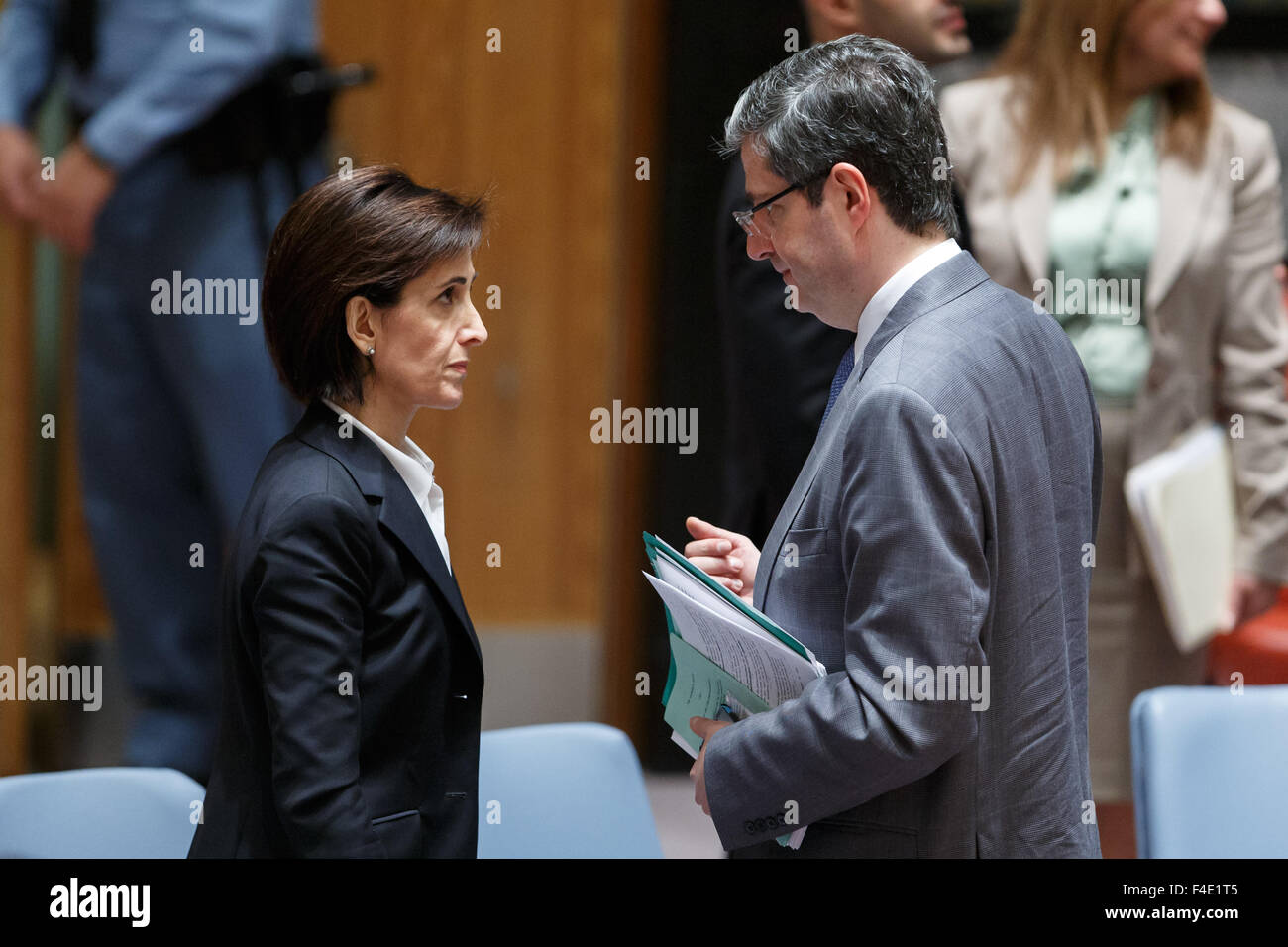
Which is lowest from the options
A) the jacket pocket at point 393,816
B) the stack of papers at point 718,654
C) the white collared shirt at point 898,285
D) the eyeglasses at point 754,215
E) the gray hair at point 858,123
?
the jacket pocket at point 393,816

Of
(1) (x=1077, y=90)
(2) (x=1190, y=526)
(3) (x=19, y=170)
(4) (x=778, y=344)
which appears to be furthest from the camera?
(3) (x=19, y=170)

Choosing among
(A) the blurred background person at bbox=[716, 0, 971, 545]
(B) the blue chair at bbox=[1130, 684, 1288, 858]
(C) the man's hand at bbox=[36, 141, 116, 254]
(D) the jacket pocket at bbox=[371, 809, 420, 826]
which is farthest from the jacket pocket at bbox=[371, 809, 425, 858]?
(C) the man's hand at bbox=[36, 141, 116, 254]

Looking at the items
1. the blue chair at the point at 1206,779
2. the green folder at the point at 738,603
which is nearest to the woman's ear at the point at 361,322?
the green folder at the point at 738,603

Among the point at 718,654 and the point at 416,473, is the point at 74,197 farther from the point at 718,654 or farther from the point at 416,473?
the point at 718,654

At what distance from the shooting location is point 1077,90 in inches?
106

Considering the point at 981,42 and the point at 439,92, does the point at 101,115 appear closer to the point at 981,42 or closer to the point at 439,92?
the point at 439,92

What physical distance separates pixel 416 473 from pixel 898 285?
54cm

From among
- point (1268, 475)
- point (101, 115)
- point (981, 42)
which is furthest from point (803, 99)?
point (981, 42)

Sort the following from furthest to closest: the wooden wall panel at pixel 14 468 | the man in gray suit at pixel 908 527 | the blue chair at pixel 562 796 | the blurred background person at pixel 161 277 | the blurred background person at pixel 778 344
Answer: the wooden wall panel at pixel 14 468
the blurred background person at pixel 161 277
the blurred background person at pixel 778 344
the blue chair at pixel 562 796
the man in gray suit at pixel 908 527

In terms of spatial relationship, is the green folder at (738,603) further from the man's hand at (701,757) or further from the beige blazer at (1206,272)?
the beige blazer at (1206,272)

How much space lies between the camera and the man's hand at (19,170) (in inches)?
128

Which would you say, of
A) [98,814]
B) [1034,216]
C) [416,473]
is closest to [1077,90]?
[1034,216]

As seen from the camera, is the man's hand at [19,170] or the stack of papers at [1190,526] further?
the man's hand at [19,170]

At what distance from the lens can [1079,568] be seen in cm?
158
